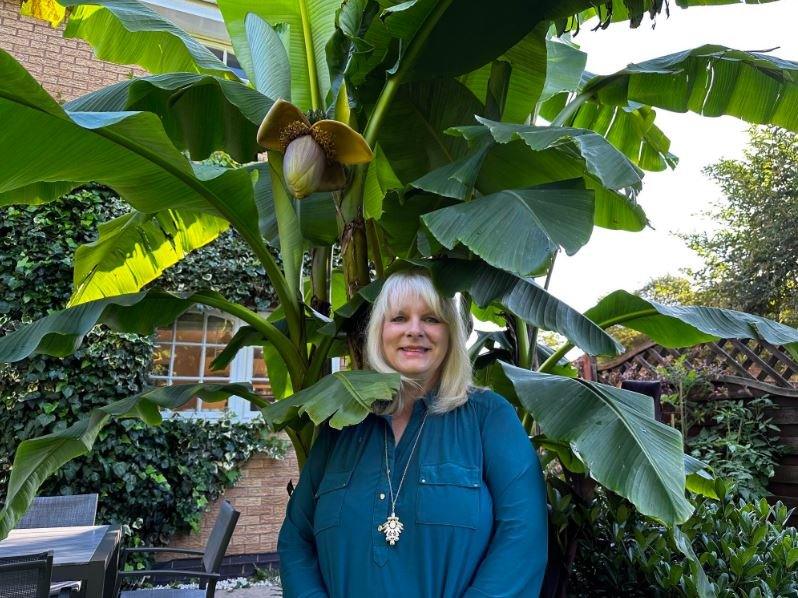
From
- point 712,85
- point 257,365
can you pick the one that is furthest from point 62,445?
point 257,365

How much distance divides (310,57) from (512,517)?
218 cm

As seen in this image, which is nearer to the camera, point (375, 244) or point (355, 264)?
point (355, 264)

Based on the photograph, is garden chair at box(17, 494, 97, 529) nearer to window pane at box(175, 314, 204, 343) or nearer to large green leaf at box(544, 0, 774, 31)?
window pane at box(175, 314, 204, 343)

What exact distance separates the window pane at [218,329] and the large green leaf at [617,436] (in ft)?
17.2

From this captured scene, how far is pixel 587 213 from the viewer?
1828mm

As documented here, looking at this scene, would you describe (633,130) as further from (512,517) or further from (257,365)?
(257,365)

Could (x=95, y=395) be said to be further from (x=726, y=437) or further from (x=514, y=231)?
(x=726, y=437)

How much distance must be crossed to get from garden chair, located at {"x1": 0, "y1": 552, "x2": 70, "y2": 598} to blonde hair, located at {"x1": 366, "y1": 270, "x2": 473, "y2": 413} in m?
1.41

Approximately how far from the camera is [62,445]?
2168 millimetres

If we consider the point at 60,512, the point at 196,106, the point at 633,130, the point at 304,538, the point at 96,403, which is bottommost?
the point at 60,512

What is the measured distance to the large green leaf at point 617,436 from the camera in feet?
5.29

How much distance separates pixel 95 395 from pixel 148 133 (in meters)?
4.43

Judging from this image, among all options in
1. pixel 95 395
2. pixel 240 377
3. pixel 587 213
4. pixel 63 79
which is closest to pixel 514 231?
pixel 587 213

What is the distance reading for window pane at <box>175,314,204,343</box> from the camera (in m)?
6.72
